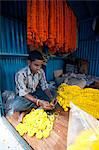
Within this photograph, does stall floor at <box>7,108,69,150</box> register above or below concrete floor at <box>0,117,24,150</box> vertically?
above

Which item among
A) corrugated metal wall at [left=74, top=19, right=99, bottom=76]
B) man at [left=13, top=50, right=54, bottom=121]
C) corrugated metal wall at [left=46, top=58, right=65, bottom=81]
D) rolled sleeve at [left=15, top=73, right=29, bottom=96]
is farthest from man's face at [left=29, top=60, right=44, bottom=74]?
corrugated metal wall at [left=74, top=19, right=99, bottom=76]

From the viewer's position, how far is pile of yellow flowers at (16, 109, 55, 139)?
1.33 metres

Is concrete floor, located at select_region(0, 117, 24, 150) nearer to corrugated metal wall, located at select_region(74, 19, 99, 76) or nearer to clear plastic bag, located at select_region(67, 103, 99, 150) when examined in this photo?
clear plastic bag, located at select_region(67, 103, 99, 150)

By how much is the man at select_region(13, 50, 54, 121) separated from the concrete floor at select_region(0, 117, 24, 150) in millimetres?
205

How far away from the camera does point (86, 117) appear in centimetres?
105

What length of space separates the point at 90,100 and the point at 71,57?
72.2 inches

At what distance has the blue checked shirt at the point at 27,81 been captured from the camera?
1.50 metres

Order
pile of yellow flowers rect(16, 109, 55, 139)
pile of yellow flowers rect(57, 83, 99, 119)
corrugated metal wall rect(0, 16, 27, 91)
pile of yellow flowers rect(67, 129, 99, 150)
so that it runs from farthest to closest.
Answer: corrugated metal wall rect(0, 16, 27, 91) → pile of yellow flowers rect(57, 83, 99, 119) → pile of yellow flowers rect(16, 109, 55, 139) → pile of yellow flowers rect(67, 129, 99, 150)

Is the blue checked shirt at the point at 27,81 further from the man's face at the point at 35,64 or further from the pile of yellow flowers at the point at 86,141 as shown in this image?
the pile of yellow flowers at the point at 86,141

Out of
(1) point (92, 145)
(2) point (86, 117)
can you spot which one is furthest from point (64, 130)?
(1) point (92, 145)

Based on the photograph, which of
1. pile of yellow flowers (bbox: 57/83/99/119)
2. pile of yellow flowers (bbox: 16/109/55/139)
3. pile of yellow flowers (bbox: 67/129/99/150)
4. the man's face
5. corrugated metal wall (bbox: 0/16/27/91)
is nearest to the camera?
pile of yellow flowers (bbox: 67/129/99/150)

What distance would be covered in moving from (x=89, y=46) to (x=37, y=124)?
2.44m

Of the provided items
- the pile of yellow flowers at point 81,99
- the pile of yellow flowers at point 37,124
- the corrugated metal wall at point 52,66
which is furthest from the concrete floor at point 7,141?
the corrugated metal wall at point 52,66

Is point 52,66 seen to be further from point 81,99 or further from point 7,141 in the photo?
point 7,141
